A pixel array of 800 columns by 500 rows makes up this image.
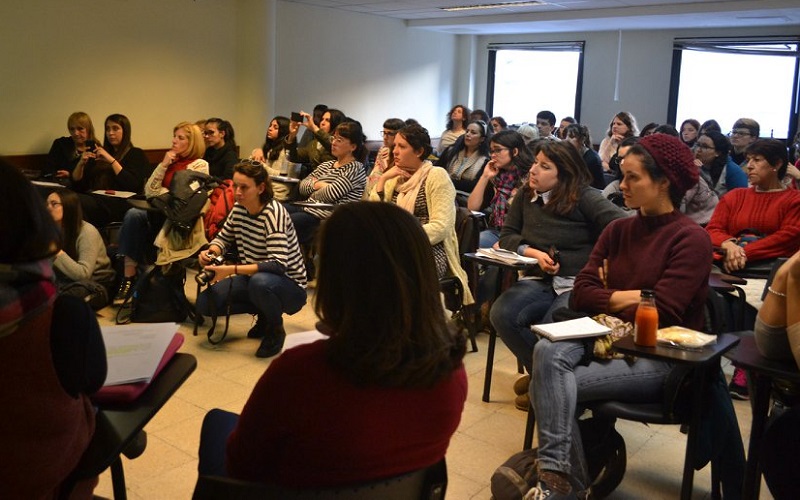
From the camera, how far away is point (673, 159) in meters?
2.58

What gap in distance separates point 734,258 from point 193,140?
3.50 meters

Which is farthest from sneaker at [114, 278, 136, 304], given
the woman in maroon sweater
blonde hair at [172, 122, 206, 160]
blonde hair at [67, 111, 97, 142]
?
the woman in maroon sweater

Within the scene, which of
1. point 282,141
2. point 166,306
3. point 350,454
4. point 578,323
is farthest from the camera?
point 282,141

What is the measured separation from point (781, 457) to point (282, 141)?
4987 millimetres

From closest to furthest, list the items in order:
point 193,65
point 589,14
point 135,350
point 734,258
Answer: point 135,350 → point 734,258 → point 193,65 → point 589,14

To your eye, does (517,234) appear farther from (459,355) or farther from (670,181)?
(459,355)

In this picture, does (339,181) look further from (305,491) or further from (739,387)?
(305,491)

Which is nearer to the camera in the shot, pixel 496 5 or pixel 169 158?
pixel 169 158

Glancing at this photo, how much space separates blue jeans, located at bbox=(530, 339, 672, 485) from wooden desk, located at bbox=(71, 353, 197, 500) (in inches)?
43.8

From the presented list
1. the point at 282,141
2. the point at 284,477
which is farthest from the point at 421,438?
the point at 282,141

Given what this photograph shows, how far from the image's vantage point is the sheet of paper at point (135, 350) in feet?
5.73

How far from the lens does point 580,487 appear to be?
2330 mm

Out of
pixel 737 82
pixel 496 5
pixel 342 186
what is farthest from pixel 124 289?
pixel 737 82

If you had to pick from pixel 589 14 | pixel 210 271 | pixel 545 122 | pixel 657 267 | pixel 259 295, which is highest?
pixel 589 14
